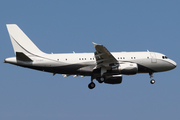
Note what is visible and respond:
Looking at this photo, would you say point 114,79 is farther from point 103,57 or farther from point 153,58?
point 153,58

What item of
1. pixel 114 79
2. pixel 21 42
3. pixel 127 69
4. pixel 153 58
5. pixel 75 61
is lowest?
pixel 114 79

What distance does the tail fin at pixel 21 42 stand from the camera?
2197 inches

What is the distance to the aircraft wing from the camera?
50.2 m

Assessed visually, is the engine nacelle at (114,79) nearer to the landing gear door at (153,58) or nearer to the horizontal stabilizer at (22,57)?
the landing gear door at (153,58)

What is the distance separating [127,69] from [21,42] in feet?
56.3

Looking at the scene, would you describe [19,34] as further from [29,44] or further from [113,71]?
[113,71]

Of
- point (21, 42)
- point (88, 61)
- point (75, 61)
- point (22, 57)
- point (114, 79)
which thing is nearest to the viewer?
point (22, 57)

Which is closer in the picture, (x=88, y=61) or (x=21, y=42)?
(x=88, y=61)

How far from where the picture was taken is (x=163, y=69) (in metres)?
57.9

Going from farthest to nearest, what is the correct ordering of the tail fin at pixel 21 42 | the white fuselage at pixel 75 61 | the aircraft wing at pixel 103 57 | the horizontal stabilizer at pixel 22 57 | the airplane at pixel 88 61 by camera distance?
1. the tail fin at pixel 21 42
2. the white fuselage at pixel 75 61
3. the airplane at pixel 88 61
4. the horizontal stabilizer at pixel 22 57
5. the aircraft wing at pixel 103 57

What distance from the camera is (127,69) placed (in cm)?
5375

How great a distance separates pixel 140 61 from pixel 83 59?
8955mm

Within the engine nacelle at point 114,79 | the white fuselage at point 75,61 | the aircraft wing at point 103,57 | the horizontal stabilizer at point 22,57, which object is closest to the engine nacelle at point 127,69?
the aircraft wing at point 103,57

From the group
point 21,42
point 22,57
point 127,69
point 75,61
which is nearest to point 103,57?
point 127,69
